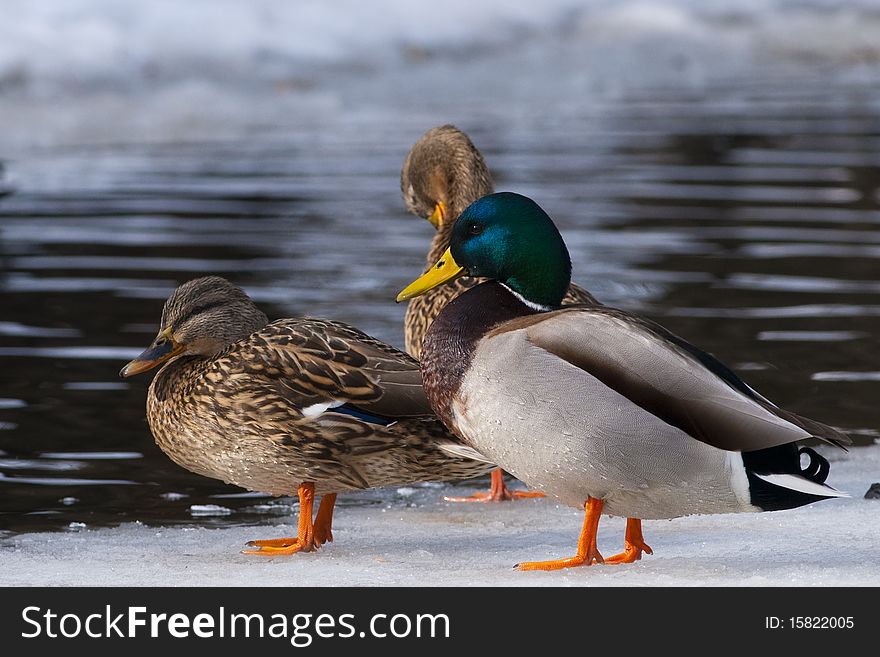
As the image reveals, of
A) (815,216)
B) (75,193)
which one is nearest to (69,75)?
(75,193)

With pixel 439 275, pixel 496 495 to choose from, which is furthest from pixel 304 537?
pixel 496 495

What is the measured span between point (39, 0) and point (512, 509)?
14.6 metres

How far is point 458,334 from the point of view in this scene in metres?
3.99

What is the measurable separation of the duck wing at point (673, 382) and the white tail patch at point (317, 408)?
71 cm

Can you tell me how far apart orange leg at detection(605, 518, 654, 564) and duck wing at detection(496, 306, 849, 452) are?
1.34 ft

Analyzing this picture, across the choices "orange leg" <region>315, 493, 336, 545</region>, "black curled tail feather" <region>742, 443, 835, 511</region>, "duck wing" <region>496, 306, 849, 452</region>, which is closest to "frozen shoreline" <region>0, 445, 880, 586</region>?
"orange leg" <region>315, 493, 336, 545</region>

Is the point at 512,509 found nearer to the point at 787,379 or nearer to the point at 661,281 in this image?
the point at 787,379

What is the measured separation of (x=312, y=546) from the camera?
4.40m

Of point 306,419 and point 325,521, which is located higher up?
point 306,419

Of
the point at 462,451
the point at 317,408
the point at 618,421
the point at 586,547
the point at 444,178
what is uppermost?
the point at 444,178

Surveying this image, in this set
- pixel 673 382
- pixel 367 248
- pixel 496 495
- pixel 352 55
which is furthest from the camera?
pixel 352 55

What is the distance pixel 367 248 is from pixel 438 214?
3.82 meters

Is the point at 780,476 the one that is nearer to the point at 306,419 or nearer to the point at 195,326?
the point at 306,419

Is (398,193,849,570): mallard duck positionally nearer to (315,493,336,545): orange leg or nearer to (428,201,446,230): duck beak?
(315,493,336,545): orange leg
